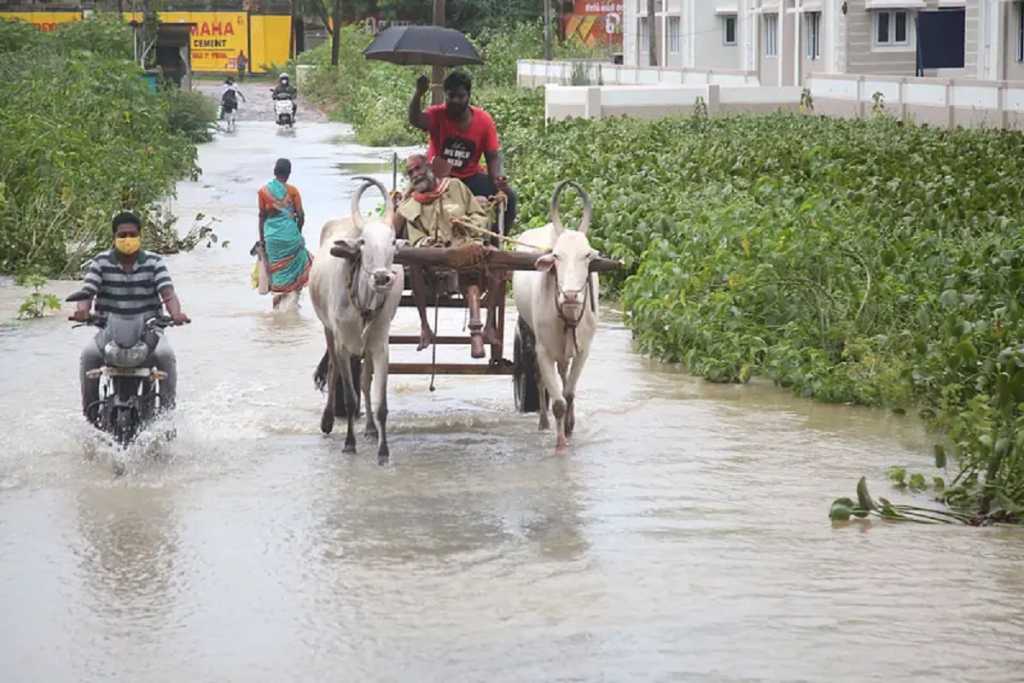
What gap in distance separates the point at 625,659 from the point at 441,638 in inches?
30.1

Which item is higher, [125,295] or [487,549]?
[125,295]

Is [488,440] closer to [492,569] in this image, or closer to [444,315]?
[492,569]

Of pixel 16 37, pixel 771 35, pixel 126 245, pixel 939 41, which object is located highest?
pixel 771 35

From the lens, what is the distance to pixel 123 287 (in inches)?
414

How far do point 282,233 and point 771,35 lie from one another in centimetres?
4269

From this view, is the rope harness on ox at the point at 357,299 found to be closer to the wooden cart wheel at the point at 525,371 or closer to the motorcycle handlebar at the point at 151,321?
the motorcycle handlebar at the point at 151,321

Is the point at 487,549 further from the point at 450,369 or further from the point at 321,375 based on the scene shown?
the point at 321,375

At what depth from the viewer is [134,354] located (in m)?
10.3

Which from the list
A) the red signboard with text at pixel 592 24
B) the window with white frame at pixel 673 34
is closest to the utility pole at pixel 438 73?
the window with white frame at pixel 673 34

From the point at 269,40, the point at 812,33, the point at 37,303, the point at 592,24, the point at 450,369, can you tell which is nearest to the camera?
the point at 450,369

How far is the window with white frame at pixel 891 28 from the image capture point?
49562 millimetres

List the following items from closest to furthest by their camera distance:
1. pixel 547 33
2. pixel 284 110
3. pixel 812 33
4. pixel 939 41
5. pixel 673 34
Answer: pixel 939 41
pixel 284 110
pixel 812 33
pixel 547 33
pixel 673 34

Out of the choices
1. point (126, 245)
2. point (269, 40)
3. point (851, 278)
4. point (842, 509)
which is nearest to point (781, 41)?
point (269, 40)

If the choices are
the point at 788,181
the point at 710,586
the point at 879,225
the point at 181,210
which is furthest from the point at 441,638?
the point at 181,210
